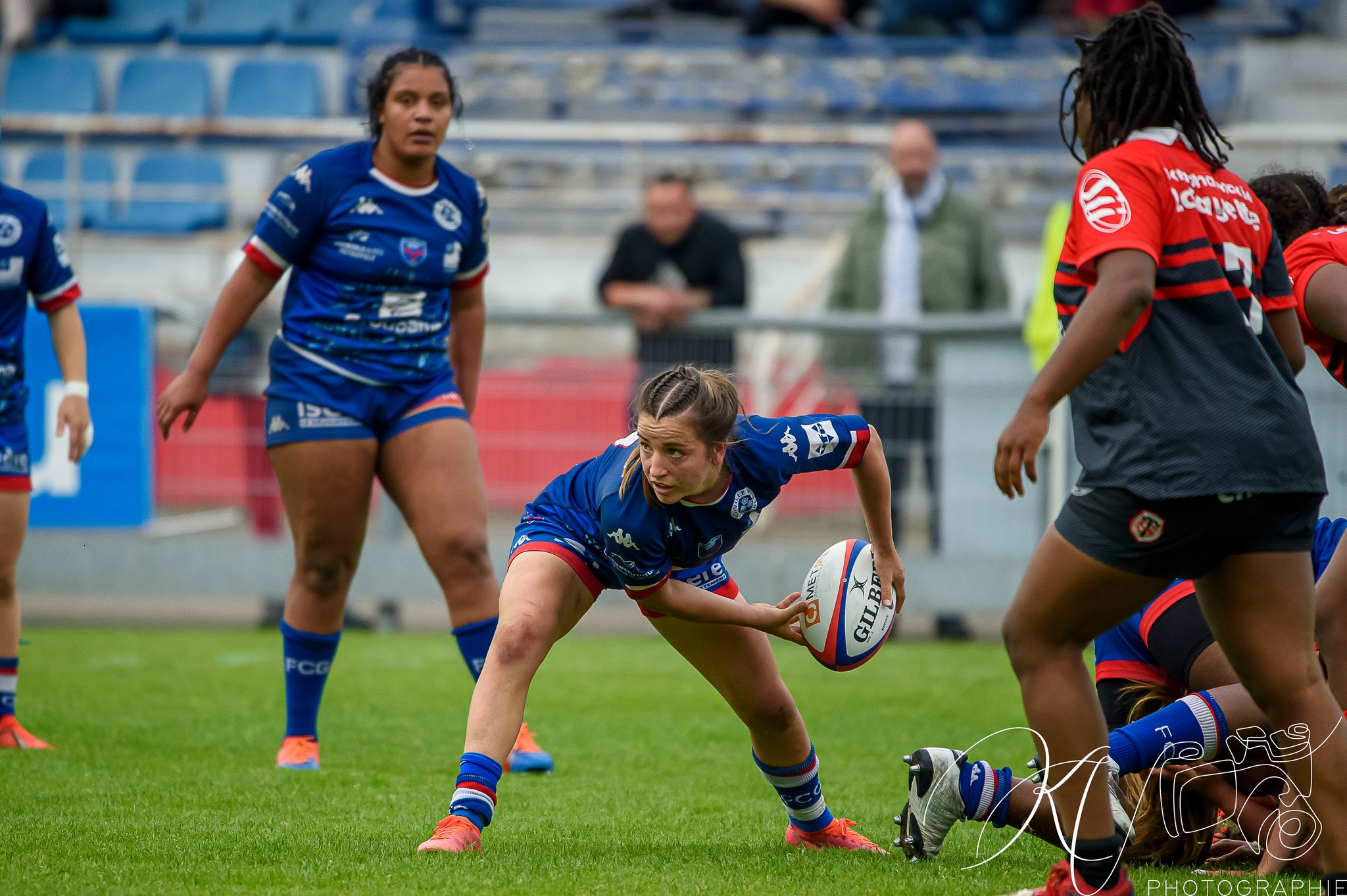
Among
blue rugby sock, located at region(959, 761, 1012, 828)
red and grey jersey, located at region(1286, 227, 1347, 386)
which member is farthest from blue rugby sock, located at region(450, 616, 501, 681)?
red and grey jersey, located at region(1286, 227, 1347, 386)

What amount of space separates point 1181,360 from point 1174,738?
4.24ft

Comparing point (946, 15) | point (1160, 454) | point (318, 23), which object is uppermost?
point (946, 15)

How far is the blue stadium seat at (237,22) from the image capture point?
18359 mm

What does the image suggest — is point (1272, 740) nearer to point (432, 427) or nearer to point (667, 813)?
point (667, 813)

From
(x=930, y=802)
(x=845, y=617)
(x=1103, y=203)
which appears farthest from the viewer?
(x=845, y=617)

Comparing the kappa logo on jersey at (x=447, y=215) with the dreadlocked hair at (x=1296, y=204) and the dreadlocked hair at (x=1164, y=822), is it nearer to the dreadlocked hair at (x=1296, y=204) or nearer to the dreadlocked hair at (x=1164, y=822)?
the dreadlocked hair at (x=1296, y=204)

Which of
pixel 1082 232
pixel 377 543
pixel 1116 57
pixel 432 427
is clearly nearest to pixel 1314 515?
pixel 1082 232

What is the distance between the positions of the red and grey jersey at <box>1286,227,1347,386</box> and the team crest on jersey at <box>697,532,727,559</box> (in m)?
1.61

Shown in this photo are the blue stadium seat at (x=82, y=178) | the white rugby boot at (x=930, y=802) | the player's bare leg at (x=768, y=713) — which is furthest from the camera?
the blue stadium seat at (x=82, y=178)

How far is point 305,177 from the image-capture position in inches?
203

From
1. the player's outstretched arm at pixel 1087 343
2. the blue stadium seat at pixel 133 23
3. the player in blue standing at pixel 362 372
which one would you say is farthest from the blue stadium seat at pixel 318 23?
the player's outstretched arm at pixel 1087 343

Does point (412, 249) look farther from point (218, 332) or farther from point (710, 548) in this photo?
point (710, 548)

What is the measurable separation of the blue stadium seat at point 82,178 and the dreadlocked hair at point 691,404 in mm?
12730

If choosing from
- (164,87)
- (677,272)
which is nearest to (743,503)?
(677,272)
